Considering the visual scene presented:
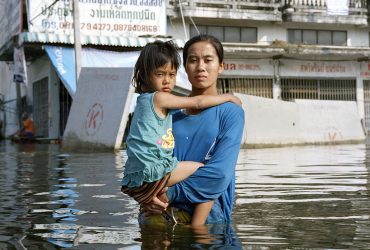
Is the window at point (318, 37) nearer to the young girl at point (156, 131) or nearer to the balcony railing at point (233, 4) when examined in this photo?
the balcony railing at point (233, 4)

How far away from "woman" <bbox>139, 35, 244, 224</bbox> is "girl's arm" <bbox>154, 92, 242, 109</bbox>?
5 centimetres

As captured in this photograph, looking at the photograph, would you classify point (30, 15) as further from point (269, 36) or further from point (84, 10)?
point (269, 36)

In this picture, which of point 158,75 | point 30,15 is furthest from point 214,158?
point 30,15

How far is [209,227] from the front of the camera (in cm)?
376

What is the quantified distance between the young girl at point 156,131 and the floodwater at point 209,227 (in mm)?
283

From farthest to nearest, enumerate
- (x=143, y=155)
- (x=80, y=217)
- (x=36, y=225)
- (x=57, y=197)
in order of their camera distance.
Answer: (x=57, y=197)
(x=80, y=217)
(x=36, y=225)
(x=143, y=155)

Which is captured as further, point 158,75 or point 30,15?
point 30,15

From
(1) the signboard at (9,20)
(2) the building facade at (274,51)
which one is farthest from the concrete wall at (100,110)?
(2) the building facade at (274,51)

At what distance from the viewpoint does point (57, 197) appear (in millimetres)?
6086

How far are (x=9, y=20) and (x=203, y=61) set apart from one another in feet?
73.5

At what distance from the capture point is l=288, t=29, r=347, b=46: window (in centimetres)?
2936

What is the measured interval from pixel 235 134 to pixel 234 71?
24354 millimetres

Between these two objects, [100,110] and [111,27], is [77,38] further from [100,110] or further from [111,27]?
[100,110]

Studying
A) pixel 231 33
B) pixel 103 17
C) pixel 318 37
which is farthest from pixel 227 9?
pixel 103 17
